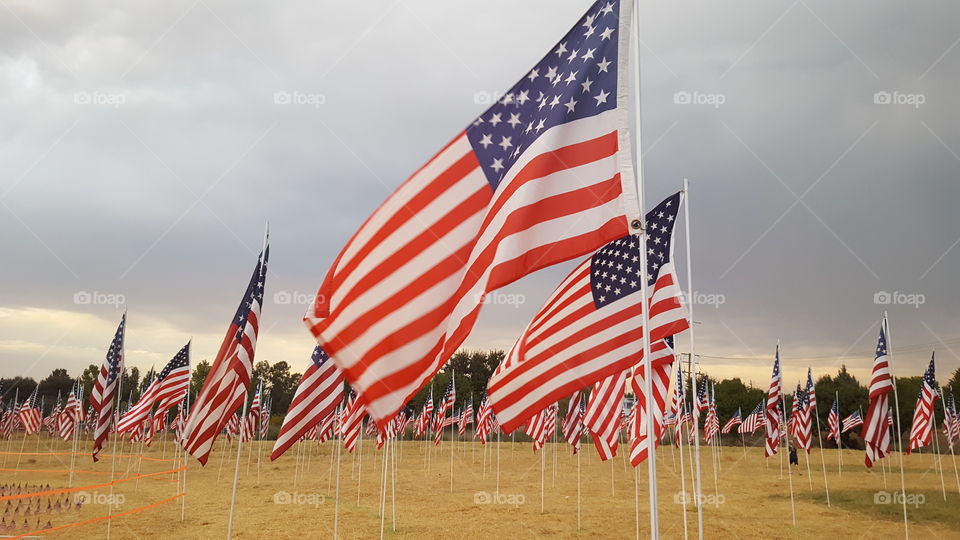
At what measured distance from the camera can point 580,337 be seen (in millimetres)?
9656

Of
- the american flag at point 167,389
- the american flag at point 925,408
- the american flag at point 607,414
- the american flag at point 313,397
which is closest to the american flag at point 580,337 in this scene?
the american flag at point 607,414

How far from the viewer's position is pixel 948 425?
154 ft

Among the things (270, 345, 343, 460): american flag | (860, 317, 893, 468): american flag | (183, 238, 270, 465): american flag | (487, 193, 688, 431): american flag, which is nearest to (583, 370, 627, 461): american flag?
(487, 193, 688, 431): american flag

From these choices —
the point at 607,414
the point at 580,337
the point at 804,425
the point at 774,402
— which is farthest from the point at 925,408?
the point at 580,337

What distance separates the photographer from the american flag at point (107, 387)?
19.5 metres

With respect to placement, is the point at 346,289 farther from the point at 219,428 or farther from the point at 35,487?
the point at 35,487

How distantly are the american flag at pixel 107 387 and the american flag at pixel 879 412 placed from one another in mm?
23826

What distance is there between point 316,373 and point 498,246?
10866 millimetres

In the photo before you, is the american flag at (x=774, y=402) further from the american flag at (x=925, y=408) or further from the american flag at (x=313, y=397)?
the american flag at (x=313, y=397)

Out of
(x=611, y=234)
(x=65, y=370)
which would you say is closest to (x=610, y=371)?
(x=611, y=234)

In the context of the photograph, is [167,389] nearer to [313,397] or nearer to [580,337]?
[313,397]

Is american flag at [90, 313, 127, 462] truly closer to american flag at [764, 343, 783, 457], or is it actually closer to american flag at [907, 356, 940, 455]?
american flag at [764, 343, 783, 457]

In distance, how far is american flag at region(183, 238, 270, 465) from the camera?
13070mm

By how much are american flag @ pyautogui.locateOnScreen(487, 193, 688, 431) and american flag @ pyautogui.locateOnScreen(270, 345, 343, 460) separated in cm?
679
